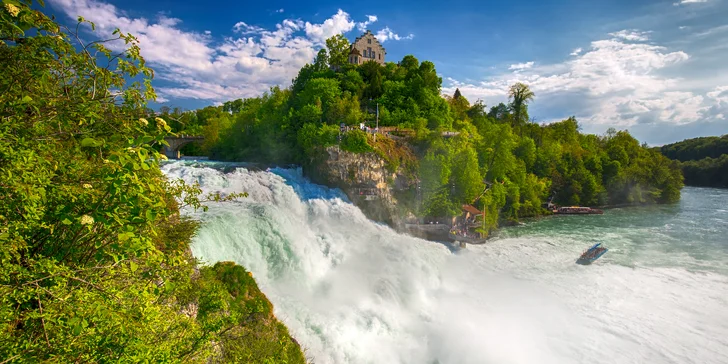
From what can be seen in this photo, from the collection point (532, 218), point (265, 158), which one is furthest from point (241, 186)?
point (532, 218)

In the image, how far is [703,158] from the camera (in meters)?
83.9

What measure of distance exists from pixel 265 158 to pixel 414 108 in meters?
14.4

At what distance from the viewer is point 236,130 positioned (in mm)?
→ 37906

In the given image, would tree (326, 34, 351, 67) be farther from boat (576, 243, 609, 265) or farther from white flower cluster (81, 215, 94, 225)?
white flower cluster (81, 215, 94, 225)

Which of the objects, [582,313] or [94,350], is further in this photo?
[582,313]

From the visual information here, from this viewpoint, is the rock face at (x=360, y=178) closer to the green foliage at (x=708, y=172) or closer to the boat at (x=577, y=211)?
the boat at (x=577, y=211)

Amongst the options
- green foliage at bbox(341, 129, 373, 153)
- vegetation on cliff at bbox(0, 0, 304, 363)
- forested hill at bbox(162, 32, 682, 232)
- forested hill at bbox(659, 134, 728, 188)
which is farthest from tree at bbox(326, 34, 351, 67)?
forested hill at bbox(659, 134, 728, 188)

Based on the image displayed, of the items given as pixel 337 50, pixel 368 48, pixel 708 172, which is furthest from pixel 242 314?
pixel 708 172

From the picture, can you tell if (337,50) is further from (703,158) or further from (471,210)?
(703,158)

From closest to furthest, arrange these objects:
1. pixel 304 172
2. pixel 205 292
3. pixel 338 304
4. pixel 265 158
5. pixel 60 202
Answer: pixel 60 202 < pixel 205 292 < pixel 338 304 < pixel 304 172 < pixel 265 158

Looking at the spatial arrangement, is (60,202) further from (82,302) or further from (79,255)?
(82,302)

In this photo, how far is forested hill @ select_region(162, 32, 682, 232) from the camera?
27359mm

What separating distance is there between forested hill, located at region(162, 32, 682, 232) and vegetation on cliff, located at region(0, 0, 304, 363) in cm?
2113

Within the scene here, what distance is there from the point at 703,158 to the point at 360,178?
102 meters
